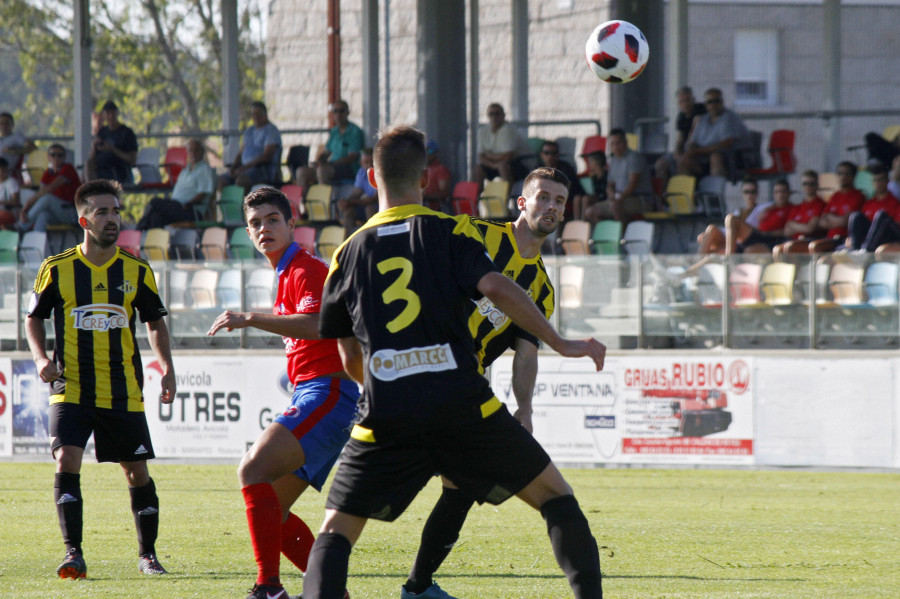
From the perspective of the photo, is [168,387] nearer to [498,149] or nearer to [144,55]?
Result: [498,149]

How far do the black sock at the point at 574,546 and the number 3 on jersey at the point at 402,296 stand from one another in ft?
2.93

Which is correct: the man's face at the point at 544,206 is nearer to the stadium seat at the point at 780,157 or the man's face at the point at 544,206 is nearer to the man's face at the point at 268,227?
the man's face at the point at 268,227

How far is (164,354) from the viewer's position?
7.32 m

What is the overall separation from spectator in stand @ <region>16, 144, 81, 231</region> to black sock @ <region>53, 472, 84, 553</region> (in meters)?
12.7

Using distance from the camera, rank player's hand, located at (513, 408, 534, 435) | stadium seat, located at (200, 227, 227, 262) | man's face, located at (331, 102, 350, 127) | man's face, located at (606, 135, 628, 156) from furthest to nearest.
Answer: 1. man's face, located at (331, 102, 350, 127)
2. stadium seat, located at (200, 227, 227, 262)
3. man's face, located at (606, 135, 628, 156)
4. player's hand, located at (513, 408, 534, 435)

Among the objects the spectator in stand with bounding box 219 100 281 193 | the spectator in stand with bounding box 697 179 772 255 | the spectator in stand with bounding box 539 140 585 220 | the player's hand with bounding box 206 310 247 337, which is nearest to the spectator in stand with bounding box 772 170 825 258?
the spectator in stand with bounding box 697 179 772 255

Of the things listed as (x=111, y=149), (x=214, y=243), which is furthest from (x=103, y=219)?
A: (x=111, y=149)

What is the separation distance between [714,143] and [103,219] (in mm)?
11469

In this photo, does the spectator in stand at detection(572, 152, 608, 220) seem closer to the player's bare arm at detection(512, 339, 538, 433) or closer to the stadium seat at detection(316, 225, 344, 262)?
the stadium seat at detection(316, 225, 344, 262)

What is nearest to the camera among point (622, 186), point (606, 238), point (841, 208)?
point (841, 208)

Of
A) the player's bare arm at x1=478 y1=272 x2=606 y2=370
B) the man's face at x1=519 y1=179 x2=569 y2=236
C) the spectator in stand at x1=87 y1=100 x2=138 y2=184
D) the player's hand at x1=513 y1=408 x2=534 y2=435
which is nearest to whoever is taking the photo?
the player's bare arm at x1=478 y1=272 x2=606 y2=370

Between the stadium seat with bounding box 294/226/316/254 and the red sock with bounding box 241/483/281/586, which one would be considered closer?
the red sock with bounding box 241/483/281/586

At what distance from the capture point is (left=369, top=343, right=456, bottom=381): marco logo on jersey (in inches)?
178

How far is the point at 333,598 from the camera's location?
14.9 ft
